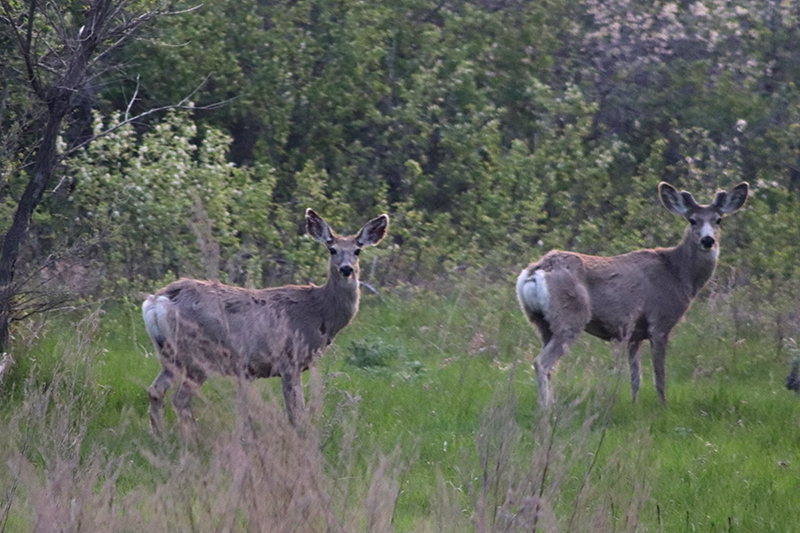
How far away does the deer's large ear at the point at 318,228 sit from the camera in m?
9.04

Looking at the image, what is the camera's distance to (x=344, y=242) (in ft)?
29.4

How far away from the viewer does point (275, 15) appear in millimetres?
17234

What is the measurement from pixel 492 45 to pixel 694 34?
3.67m

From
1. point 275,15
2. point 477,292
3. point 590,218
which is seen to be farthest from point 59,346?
point 275,15

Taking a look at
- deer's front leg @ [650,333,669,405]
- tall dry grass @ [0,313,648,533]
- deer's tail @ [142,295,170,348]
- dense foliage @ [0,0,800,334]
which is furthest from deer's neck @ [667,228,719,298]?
tall dry grass @ [0,313,648,533]

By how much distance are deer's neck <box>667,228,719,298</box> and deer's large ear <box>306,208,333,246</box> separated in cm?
301

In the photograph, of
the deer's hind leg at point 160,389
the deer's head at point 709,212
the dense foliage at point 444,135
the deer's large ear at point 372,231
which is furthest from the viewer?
the dense foliage at point 444,135

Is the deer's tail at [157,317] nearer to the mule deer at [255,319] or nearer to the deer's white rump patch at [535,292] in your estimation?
the mule deer at [255,319]

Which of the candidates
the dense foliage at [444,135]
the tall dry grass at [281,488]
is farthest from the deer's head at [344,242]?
the tall dry grass at [281,488]

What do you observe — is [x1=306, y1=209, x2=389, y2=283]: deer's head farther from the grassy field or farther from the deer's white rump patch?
the deer's white rump patch

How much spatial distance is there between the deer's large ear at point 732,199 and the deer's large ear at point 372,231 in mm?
2911

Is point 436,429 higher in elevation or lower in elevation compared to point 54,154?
lower

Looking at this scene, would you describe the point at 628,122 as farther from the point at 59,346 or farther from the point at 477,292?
the point at 59,346

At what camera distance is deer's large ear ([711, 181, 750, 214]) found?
962cm
